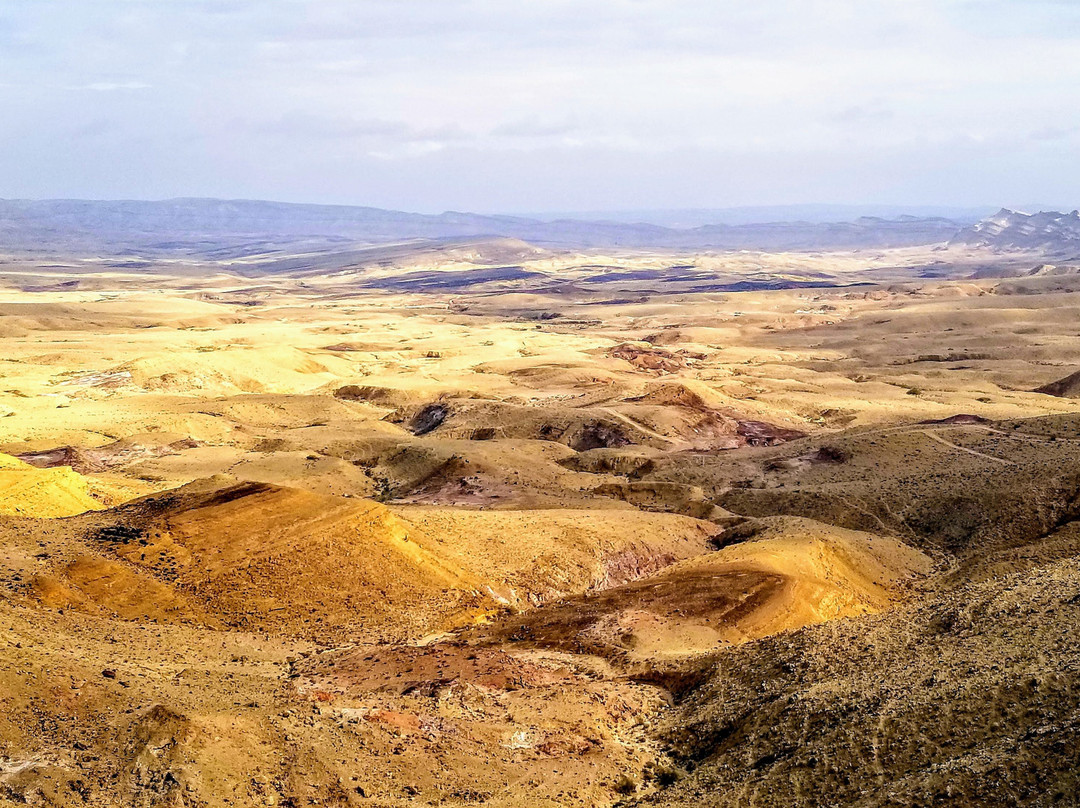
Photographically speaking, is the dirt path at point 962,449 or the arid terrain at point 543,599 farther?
the dirt path at point 962,449

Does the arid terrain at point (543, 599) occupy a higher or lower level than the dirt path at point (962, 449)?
lower

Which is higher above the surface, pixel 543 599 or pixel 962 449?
pixel 962 449

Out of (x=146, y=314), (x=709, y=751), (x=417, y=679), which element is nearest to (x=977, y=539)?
(x=709, y=751)

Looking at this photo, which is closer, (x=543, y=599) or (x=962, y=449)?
(x=543, y=599)

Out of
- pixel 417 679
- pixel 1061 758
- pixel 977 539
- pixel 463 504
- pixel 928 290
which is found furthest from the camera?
pixel 928 290

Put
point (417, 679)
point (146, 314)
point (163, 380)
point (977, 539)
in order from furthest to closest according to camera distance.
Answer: point (146, 314) → point (163, 380) → point (977, 539) → point (417, 679)

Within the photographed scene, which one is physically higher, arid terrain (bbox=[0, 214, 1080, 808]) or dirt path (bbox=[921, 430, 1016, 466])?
dirt path (bbox=[921, 430, 1016, 466])

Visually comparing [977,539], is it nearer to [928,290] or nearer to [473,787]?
[473,787]

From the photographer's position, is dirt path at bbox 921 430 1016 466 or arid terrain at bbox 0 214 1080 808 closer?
arid terrain at bbox 0 214 1080 808
